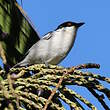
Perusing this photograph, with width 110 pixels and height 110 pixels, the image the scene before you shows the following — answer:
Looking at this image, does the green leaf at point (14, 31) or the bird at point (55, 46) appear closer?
the green leaf at point (14, 31)

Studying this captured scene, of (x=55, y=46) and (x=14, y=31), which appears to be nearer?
(x=14, y=31)

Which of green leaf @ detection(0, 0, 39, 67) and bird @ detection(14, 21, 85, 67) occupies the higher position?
green leaf @ detection(0, 0, 39, 67)

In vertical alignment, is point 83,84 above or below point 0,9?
below

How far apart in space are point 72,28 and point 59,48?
393mm

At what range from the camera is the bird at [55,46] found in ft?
11.0

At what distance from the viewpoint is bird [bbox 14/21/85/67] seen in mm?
3350

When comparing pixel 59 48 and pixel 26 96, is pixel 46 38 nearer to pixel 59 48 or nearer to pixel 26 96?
pixel 59 48

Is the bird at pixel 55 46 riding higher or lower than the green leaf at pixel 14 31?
lower

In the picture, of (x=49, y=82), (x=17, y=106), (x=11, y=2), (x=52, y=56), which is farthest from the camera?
(x=52, y=56)

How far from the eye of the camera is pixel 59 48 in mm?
3436

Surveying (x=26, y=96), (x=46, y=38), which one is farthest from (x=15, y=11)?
(x=46, y=38)

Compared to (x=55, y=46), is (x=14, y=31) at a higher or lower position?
higher

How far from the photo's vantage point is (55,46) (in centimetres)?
343

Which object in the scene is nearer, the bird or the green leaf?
the green leaf
